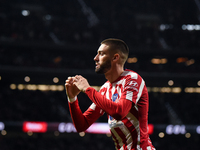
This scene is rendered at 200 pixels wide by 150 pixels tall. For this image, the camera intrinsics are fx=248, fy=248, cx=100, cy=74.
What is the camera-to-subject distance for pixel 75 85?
2.83 m

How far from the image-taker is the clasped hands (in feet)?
8.50

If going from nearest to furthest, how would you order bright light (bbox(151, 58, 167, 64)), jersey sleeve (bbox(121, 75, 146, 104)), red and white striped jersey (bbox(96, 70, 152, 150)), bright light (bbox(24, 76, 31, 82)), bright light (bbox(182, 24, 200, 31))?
1. jersey sleeve (bbox(121, 75, 146, 104))
2. red and white striped jersey (bbox(96, 70, 152, 150))
3. bright light (bbox(24, 76, 31, 82))
4. bright light (bbox(151, 58, 167, 64))
5. bright light (bbox(182, 24, 200, 31))

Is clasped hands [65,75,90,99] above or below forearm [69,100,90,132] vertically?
above

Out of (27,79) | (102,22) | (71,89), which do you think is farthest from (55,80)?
(71,89)

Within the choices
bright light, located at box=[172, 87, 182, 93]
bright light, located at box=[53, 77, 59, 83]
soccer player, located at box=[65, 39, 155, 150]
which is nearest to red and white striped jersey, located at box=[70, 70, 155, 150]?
soccer player, located at box=[65, 39, 155, 150]

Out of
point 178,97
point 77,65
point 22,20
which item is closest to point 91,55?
point 77,65

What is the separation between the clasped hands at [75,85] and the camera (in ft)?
8.50

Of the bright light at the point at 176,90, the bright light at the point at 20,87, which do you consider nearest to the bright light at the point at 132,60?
the bright light at the point at 176,90

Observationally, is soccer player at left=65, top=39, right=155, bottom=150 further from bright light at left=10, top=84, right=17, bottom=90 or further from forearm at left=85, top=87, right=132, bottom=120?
bright light at left=10, top=84, right=17, bottom=90

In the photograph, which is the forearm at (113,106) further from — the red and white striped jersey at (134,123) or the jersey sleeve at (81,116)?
the jersey sleeve at (81,116)

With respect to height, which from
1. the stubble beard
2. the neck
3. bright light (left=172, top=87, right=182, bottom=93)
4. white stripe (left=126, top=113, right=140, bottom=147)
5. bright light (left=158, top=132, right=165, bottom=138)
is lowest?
bright light (left=158, top=132, right=165, bottom=138)

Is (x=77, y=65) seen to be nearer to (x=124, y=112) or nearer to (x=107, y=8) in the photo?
(x=107, y=8)

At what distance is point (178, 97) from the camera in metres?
21.3

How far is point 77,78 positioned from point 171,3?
25.2m
